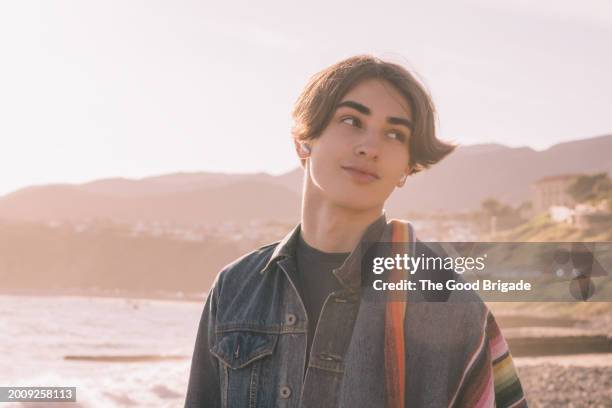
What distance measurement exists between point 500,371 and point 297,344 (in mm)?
638

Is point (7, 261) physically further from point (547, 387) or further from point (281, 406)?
point (281, 406)

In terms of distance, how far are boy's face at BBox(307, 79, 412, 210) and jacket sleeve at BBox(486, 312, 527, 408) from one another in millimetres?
548

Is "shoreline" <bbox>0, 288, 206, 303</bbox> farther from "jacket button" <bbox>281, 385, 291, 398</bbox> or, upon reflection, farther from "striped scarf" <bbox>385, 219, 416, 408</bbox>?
"striped scarf" <bbox>385, 219, 416, 408</bbox>

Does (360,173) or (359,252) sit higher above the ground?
(360,173)

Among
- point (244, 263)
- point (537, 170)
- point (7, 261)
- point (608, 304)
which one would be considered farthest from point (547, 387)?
point (537, 170)

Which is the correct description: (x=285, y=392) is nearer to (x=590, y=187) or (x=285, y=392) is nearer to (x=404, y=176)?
(x=404, y=176)

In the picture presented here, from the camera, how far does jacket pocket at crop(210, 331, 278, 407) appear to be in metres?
2.33

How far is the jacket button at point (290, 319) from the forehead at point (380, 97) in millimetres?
720

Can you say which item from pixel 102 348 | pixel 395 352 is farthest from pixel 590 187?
pixel 395 352

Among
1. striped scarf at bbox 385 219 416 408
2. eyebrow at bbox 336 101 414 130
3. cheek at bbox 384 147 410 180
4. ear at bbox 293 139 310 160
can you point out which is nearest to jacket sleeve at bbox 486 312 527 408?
striped scarf at bbox 385 219 416 408

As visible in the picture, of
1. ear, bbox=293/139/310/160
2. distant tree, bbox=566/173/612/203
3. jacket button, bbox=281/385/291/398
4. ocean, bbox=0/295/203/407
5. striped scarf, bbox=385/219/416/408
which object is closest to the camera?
striped scarf, bbox=385/219/416/408

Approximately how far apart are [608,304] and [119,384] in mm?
30069

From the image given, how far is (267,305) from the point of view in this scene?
97.3 inches

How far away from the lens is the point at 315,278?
2.45 meters
